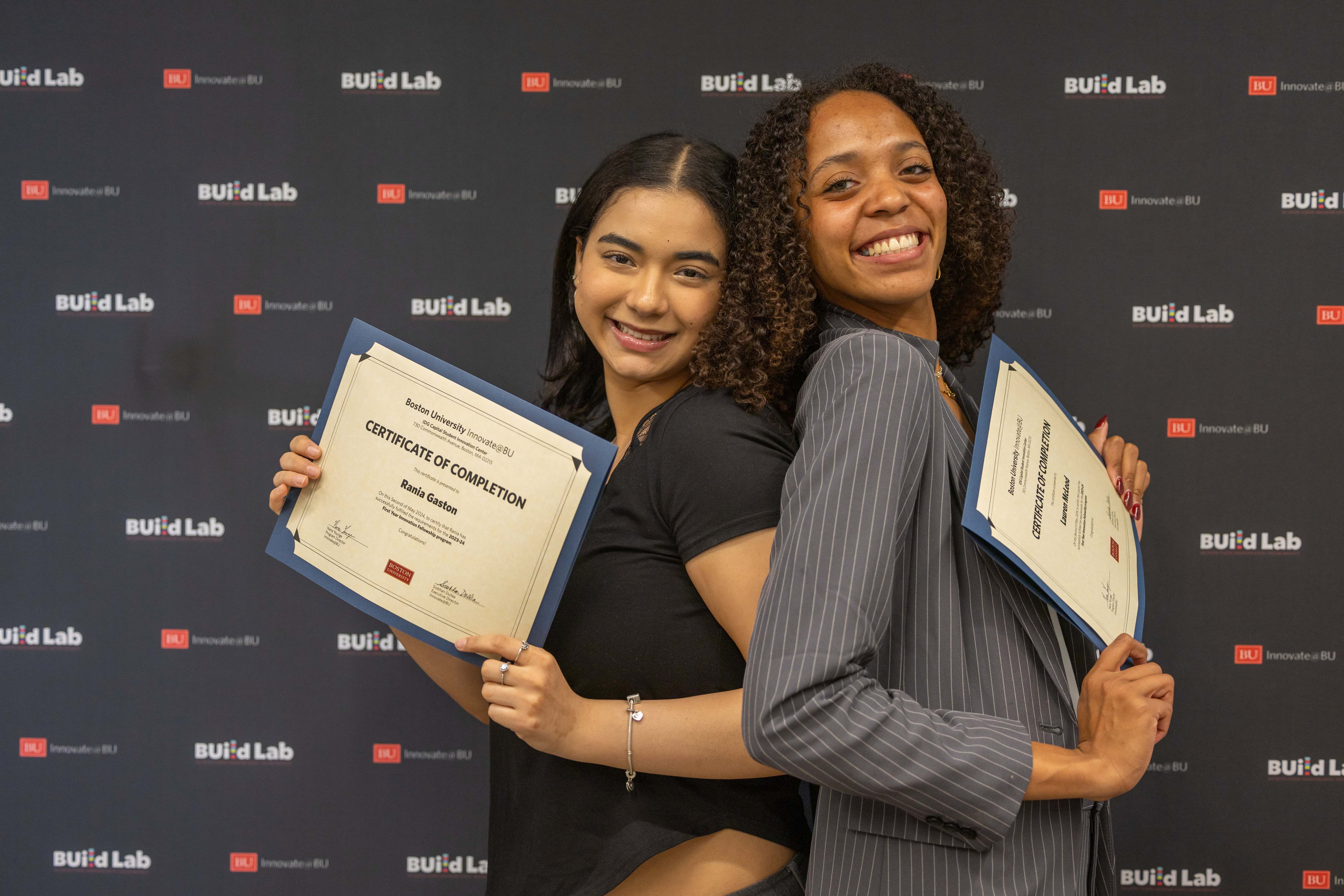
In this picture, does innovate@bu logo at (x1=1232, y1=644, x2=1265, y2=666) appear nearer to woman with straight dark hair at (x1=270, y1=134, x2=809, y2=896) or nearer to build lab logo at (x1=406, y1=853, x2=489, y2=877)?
woman with straight dark hair at (x1=270, y1=134, x2=809, y2=896)

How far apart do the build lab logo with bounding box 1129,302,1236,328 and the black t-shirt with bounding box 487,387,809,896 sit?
1.47m

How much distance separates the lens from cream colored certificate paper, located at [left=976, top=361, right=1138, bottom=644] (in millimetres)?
984

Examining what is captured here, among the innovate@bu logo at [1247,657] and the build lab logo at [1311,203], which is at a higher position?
the build lab logo at [1311,203]

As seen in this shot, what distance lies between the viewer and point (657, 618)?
1192mm

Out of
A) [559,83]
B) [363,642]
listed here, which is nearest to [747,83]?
[559,83]

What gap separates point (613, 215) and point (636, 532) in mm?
478

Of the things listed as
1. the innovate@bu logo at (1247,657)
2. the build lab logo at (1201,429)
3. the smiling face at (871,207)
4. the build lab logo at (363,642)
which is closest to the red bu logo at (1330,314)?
the build lab logo at (1201,429)

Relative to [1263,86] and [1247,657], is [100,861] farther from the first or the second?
[1263,86]

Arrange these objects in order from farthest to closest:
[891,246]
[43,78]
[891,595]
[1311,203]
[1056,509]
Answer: [43,78]
[1311,203]
[891,246]
[1056,509]
[891,595]

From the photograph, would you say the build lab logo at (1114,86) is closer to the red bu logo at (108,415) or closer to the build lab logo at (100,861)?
the red bu logo at (108,415)

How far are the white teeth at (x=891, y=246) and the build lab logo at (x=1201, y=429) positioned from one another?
1395 mm

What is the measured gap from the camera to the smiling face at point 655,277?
4.10 feet

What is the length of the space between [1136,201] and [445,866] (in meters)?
2.51

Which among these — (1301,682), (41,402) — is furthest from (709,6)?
(1301,682)
